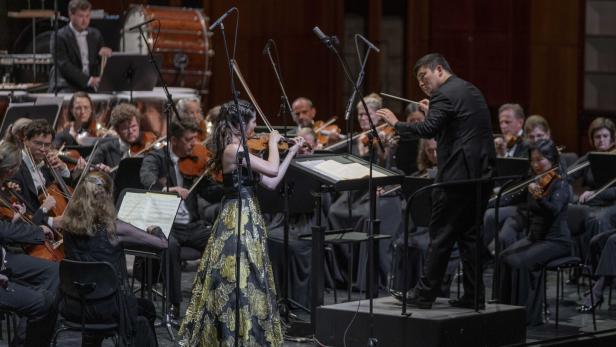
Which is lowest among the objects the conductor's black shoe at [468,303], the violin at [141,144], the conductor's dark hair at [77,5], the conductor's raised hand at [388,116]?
the conductor's black shoe at [468,303]

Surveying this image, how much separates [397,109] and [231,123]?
719 cm

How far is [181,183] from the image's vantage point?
7.34m

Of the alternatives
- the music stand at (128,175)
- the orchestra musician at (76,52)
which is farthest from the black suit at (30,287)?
the orchestra musician at (76,52)

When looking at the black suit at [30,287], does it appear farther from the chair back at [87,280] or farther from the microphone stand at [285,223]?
the microphone stand at [285,223]

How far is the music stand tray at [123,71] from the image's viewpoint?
30.3 feet

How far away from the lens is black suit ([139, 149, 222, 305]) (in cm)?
701

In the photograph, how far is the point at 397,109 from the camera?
500 inches

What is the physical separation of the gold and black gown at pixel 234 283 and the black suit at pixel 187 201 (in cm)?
131

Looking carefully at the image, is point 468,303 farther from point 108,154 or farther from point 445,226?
point 108,154

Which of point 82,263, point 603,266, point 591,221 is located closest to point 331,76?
point 591,221

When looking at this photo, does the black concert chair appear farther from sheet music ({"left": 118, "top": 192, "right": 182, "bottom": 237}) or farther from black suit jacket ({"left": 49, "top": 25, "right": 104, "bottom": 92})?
black suit jacket ({"left": 49, "top": 25, "right": 104, "bottom": 92})

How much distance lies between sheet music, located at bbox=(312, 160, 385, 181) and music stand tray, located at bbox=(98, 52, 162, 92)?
3569mm

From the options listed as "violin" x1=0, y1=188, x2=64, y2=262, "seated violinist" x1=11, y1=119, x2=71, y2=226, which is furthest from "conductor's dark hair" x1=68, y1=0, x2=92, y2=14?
"violin" x1=0, y1=188, x2=64, y2=262

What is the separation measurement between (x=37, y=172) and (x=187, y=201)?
3.91 ft
